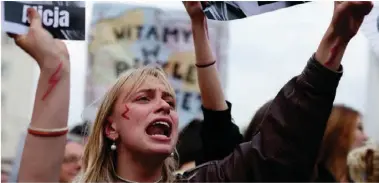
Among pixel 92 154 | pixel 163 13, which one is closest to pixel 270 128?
pixel 92 154

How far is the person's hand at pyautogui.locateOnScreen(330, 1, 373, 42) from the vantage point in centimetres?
193

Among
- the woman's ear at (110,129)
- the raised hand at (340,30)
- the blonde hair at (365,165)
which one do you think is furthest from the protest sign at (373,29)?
the blonde hair at (365,165)

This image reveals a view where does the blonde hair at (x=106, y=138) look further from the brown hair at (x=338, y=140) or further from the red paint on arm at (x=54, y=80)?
the brown hair at (x=338, y=140)

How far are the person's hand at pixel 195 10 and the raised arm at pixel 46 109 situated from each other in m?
0.40

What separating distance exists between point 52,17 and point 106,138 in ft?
1.24

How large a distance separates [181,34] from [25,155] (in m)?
3.28

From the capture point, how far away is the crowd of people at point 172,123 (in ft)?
6.56

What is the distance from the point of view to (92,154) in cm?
229

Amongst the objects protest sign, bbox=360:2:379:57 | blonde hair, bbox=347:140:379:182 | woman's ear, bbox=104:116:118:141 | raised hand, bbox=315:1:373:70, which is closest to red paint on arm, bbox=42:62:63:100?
woman's ear, bbox=104:116:118:141

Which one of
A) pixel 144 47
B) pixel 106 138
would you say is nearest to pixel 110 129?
pixel 106 138

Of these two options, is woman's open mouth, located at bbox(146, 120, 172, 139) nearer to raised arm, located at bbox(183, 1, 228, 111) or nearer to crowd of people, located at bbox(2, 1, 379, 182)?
crowd of people, located at bbox(2, 1, 379, 182)

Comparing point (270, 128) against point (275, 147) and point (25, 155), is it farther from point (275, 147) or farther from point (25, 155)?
point (25, 155)

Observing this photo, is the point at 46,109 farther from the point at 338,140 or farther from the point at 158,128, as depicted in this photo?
the point at 338,140

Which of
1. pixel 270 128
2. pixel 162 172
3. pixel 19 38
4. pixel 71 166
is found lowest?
pixel 71 166
